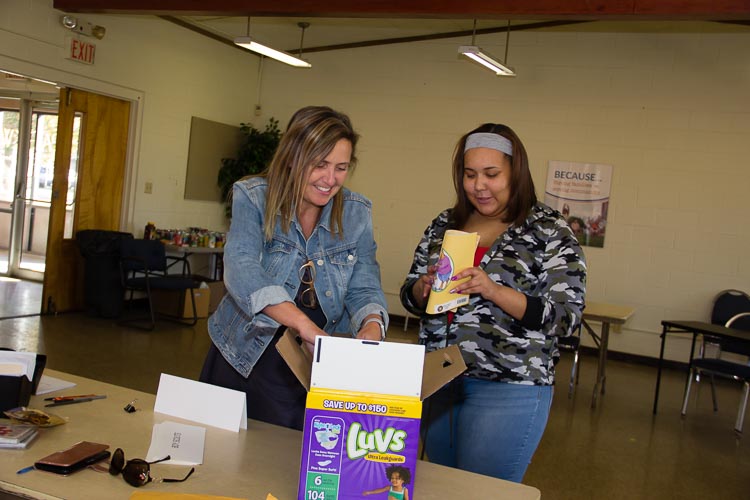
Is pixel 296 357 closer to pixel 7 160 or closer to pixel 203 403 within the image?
pixel 203 403

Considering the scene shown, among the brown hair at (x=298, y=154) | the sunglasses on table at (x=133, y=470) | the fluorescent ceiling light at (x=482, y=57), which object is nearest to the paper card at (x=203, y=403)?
the sunglasses on table at (x=133, y=470)

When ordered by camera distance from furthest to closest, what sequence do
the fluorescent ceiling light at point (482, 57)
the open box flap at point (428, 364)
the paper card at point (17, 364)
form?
1. the fluorescent ceiling light at point (482, 57)
2. the paper card at point (17, 364)
3. the open box flap at point (428, 364)

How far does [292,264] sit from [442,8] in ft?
14.2

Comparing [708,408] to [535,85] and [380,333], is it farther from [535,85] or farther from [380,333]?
[380,333]

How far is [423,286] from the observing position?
1947 millimetres

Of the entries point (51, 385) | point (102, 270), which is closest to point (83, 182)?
point (102, 270)

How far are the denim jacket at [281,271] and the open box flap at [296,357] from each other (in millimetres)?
232

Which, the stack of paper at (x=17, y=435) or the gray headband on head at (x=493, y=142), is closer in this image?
the stack of paper at (x=17, y=435)

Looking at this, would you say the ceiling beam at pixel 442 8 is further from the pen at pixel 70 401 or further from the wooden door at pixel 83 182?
the pen at pixel 70 401

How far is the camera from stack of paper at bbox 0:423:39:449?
1.50 m

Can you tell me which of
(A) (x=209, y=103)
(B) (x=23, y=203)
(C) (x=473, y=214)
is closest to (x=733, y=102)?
(A) (x=209, y=103)

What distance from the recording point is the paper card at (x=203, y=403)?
1761mm

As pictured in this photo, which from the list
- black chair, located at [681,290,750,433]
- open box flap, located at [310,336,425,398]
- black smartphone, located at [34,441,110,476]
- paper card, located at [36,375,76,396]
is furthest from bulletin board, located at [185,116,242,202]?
open box flap, located at [310,336,425,398]

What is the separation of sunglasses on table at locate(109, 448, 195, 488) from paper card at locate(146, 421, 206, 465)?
0.07m
